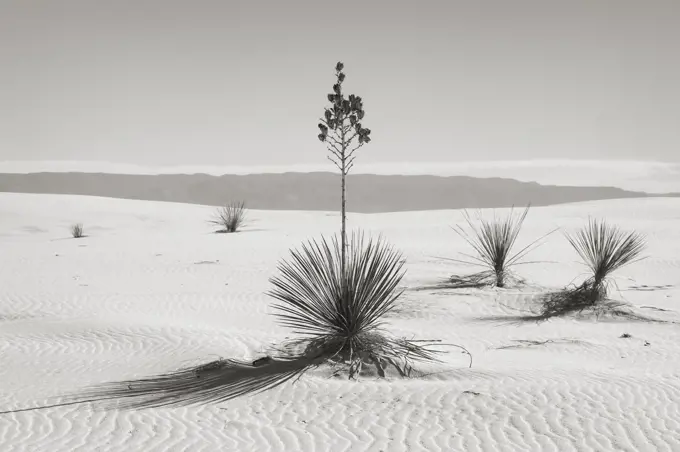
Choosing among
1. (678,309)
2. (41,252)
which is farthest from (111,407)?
(41,252)

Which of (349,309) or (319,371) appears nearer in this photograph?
(319,371)

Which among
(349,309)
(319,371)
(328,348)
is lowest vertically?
(319,371)

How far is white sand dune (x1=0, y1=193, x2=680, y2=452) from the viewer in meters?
5.27

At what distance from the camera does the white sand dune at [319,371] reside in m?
5.27

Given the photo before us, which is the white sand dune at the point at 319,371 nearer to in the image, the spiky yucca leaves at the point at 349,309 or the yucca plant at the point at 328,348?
the yucca plant at the point at 328,348

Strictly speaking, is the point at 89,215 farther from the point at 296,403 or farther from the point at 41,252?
the point at 296,403

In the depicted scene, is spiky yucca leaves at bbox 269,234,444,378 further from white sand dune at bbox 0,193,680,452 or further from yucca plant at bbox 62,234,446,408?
white sand dune at bbox 0,193,680,452

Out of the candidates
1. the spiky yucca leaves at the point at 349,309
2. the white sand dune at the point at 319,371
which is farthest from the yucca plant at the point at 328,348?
the white sand dune at the point at 319,371

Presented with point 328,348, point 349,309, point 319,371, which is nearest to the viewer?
point 319,371

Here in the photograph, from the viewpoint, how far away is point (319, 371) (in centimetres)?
699

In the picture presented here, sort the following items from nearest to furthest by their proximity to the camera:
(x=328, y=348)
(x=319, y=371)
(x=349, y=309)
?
(x=319, y=371) < (x=349, y=309) < (x=328, y=348)

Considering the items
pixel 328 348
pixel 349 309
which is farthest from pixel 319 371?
pixel 349 309

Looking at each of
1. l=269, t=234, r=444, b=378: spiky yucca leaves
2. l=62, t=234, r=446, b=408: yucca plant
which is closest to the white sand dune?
l=62, t=234, r=446, b=408: yucca plant

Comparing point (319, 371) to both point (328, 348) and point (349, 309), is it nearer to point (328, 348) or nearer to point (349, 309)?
point (328, 348)
